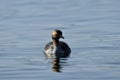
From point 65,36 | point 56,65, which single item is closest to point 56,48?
point 65,36

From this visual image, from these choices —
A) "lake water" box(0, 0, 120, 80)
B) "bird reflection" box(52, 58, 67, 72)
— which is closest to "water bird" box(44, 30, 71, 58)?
"lake water" box(0, 0, 120, 80)

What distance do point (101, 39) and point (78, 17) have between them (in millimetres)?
6813

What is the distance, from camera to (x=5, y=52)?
27531mm

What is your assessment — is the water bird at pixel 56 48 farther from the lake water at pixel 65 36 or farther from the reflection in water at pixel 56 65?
the reflection in water at pixel 56 65

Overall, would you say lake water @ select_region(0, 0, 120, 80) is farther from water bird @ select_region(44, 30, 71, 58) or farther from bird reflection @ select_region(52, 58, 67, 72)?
water bird @ select_region(44, 30, 71, 58)

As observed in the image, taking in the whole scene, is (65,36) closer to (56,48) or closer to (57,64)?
(56,48)

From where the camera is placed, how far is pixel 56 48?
2886 centimetres

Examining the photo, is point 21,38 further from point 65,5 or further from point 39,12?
point 65,5

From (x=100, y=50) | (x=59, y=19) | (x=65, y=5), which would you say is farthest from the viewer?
(x=65, y=5)

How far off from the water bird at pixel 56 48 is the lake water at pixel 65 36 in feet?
0.93

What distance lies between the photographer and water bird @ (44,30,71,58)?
27981 mm

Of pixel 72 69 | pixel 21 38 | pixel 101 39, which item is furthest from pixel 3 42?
pixel 72 69

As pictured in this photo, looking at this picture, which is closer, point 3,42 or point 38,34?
point 3,42

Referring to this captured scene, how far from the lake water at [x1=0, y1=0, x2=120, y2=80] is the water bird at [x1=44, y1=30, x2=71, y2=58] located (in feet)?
0.93
